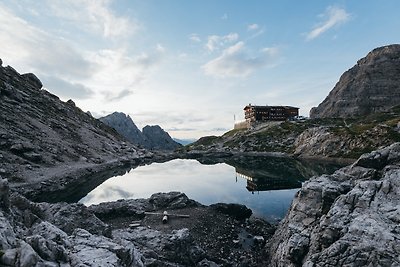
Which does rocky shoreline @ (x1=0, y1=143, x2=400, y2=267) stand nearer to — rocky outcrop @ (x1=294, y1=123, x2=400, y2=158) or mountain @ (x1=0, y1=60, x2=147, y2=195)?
mountain @ (x1=0, y1=60, x2=147, y2=195)

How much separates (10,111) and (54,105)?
48501 millimetres

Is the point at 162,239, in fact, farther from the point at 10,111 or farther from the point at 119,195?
the point at 10,111

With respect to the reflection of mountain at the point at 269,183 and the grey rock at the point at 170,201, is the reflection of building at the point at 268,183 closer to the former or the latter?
the reflection of mountain at the point at 269,183

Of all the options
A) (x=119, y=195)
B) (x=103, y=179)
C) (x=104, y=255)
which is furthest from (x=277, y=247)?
(x=103, y=179)

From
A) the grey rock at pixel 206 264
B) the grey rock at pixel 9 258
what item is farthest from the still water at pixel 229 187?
the grey rock at pixel 9 258

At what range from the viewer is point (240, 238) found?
46.8m

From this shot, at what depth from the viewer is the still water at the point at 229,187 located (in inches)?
2906

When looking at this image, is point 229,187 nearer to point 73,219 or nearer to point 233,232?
point 233,232

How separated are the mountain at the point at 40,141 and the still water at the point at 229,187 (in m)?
16.6

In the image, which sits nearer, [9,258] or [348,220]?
[9,258]

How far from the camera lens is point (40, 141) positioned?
116m

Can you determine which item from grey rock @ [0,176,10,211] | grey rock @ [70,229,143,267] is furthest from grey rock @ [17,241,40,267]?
grey rock @ [0,176,10,211]

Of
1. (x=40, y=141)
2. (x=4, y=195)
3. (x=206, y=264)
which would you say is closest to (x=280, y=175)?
(x=206, y=264)

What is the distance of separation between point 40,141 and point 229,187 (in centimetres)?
7863
